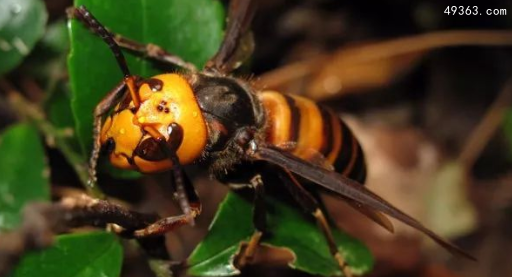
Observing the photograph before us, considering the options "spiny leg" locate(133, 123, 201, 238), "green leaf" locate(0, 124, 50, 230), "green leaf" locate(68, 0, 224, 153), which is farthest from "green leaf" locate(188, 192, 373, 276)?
"green leaf" locate(0, 124, 50, 230)

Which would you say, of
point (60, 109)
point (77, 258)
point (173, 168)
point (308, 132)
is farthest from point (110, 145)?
point (308, 132)

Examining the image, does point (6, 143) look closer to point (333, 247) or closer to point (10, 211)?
point (10, 211)

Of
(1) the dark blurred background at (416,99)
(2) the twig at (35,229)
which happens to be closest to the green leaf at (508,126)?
A: (1) the dark blurred background at (416,99)

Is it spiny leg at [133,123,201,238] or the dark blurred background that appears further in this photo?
the dark blurred background

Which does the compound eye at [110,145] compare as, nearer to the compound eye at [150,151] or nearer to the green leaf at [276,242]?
the compound eye at [150,151]

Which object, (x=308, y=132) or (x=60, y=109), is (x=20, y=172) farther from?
(x=308, y=132)

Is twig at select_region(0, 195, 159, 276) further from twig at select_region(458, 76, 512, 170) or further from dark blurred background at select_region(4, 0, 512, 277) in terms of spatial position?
twig at select_region(458, 76, 512, 170)
